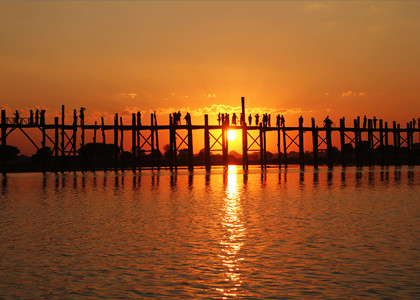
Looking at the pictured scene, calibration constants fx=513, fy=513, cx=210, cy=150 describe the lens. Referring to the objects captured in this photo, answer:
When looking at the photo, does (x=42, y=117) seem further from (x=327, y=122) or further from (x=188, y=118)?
(x=327, y=122)

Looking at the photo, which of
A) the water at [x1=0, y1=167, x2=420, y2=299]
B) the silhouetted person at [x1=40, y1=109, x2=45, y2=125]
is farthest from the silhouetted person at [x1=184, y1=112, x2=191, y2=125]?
the water at [x1=0, y1=167, x2=420, y2=299]

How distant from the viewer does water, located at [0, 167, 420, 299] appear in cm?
733

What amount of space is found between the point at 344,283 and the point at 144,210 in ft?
36.4

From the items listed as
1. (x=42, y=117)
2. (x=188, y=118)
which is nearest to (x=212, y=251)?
(x=42, y=117)

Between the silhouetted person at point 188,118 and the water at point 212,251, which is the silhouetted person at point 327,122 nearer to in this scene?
the silhouetted person at point 188,118

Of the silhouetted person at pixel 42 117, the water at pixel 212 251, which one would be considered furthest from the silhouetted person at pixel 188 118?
the water at pixel 212 251

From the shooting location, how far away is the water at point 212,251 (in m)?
7.33

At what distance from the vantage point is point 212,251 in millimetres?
10133

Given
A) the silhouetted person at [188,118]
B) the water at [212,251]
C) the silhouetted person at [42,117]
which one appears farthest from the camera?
the silhouetted person at [188,118]

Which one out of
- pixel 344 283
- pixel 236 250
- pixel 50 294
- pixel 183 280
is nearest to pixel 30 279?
pixel 50 294

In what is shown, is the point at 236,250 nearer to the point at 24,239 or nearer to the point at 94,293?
the point at 94,293

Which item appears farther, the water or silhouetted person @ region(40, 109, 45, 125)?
silhouetted person @ region(40, 109, 45, 125)

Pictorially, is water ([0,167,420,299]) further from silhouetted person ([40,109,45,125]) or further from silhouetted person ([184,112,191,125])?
silhouetted person ([184,112,191,125])

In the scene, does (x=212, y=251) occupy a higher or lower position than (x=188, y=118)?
lower
